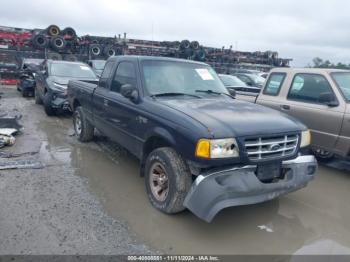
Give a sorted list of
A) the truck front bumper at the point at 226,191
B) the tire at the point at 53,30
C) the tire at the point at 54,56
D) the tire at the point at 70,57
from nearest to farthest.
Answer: the truck front bumper at the point at 226,191 → the tire at the point at 54,56 → the tire at the point at 70,57 → the tire at the point at 53,30

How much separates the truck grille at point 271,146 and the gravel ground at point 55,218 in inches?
58.0

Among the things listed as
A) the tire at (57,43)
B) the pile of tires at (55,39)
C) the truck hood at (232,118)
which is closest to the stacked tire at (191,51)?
the pile of tires at (55,39)

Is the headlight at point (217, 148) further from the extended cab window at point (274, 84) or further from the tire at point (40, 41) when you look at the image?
the tire at point (40, 41)

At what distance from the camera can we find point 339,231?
12.3 ft

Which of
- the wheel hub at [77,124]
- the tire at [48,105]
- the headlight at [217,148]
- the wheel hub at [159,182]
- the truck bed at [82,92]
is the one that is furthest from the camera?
the tire at [48,105]

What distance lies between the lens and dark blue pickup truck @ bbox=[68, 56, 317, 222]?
322 centimetres

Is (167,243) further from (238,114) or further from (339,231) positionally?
(339,231)

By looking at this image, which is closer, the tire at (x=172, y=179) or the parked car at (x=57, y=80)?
the tire at (x=172, y=179)

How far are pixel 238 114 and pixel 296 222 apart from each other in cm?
150

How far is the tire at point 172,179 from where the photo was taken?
3523 mm

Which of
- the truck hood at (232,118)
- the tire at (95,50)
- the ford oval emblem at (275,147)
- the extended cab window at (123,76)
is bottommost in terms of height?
the ford oval emblem at (275,147)

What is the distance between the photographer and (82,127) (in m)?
6.76

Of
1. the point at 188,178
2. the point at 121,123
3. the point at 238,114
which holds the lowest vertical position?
the point at 188,178

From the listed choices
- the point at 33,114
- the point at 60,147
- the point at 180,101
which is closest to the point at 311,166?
the point at 180,101
